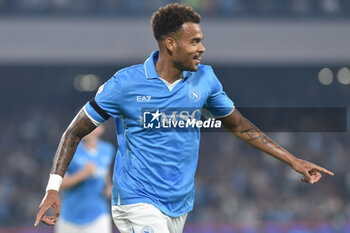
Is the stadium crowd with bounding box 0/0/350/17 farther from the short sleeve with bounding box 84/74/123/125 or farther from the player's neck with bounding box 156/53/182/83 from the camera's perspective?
the short sleeve with bounding box 84/74/123/125

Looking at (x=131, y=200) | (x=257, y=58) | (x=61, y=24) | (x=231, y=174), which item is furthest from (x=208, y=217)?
(x=131, y=200)

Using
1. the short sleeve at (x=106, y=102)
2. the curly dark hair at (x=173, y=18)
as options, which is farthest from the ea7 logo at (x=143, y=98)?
the curly dark hair at (x=173, y=18)

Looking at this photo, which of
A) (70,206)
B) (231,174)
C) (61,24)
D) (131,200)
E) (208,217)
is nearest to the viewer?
(131,200)

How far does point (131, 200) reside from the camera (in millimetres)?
4211

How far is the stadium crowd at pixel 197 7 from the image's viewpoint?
18.9 metres

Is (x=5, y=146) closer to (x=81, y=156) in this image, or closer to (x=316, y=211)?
(x=316, y=211)

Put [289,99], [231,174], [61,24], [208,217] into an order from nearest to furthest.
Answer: [208,217]
[231,174]
[61,24]
[289,99]

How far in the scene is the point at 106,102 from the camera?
13.7 feet

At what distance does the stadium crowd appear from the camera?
61.9ft

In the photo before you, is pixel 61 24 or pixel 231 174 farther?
pixel 61 24

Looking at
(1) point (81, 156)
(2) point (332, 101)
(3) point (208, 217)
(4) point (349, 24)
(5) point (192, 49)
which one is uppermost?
(4) point (349, 24)

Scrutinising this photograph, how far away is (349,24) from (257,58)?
2.82m

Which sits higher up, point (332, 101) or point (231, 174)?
point (332, 101)

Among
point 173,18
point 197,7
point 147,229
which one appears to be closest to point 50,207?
point 147,229
